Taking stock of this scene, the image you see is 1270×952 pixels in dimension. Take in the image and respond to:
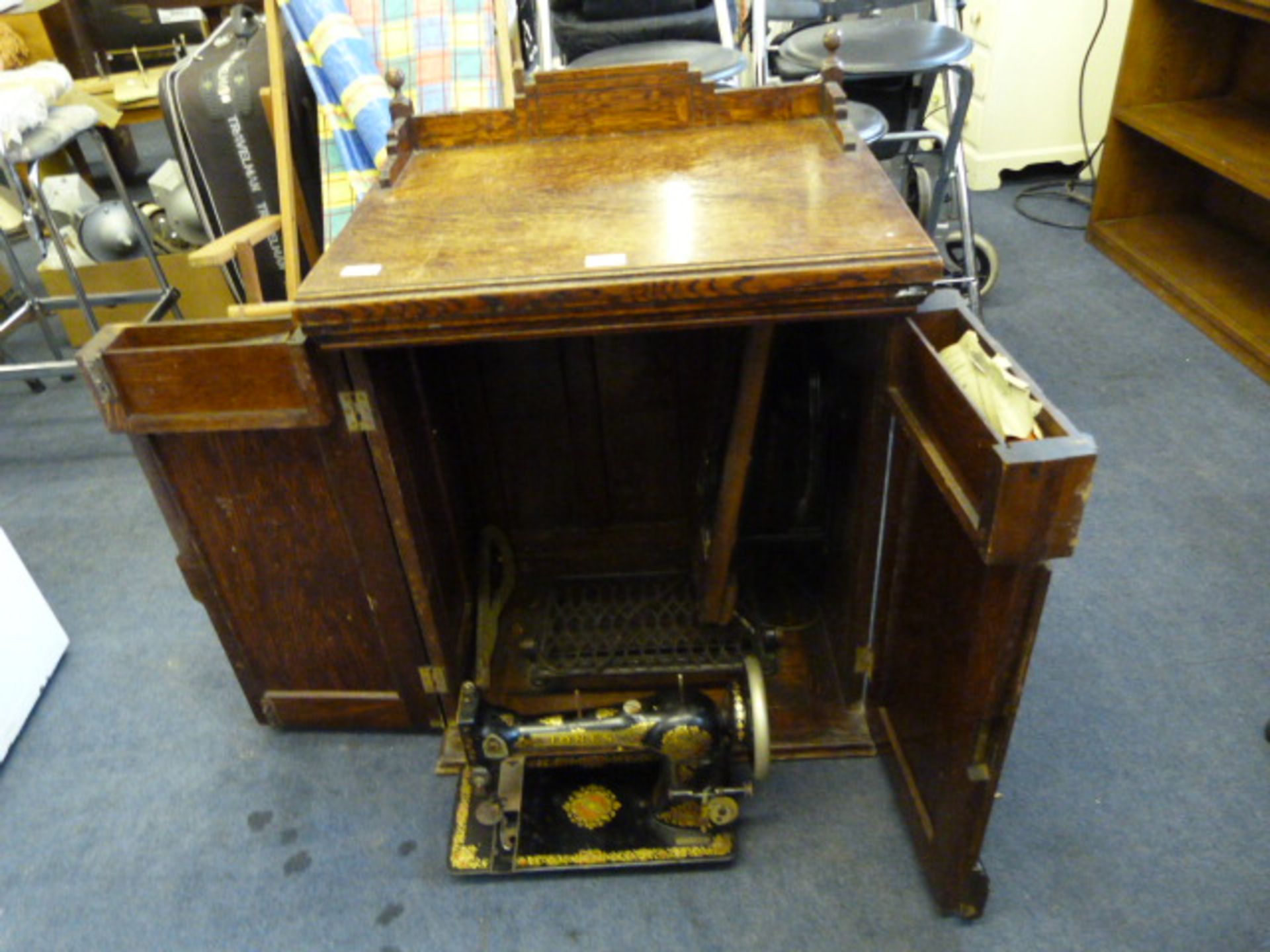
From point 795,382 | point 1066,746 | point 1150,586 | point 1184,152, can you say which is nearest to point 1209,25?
point 1184,152

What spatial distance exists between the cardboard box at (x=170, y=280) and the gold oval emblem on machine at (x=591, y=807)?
1.98 metres

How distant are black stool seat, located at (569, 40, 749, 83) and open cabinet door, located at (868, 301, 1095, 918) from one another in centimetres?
91

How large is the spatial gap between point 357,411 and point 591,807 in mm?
719

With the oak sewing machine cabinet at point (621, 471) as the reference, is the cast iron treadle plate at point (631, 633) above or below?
below

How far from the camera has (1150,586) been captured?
186 cm

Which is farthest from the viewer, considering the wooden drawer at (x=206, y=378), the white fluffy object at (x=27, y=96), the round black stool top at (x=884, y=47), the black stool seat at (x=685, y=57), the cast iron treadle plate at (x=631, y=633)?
the white fluffy object at (x=27, y=96)

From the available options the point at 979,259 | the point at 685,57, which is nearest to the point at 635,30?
the point at 685,57

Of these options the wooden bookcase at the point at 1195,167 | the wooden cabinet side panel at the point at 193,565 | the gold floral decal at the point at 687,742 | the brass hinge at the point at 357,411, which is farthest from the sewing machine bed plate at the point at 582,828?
the wooden bookcase at the point at 1195,167

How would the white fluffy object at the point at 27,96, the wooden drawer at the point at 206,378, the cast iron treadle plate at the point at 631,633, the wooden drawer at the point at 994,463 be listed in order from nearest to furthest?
the wooden drawer at the point at 994,463
the wooden drawer at the point at 206,378
the cast iron treadle plate at the point at 631,633
the white fluffy object at the point at 27,96

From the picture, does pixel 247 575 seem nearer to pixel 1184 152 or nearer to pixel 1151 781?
pixel 1151 781

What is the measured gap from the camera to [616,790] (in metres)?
1.52

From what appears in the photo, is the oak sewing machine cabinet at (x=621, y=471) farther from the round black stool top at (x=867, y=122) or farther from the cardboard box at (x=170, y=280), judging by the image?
the cardboard box at (x=170, y=280)

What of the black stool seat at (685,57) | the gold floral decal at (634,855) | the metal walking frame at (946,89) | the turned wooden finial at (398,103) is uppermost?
the turned wooden finial at (398,103)

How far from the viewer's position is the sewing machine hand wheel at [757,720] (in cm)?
135
